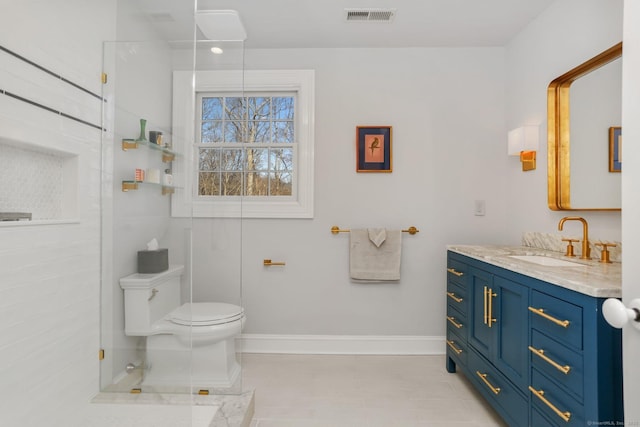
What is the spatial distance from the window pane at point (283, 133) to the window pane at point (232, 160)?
91cm

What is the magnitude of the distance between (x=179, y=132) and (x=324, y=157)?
150cm

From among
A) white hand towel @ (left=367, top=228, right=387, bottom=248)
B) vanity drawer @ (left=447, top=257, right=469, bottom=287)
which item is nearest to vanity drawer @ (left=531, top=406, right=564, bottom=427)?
vanity drawer @ (left=447, top=257, right=469, bottom=287)

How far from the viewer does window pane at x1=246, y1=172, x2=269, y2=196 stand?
117 inches

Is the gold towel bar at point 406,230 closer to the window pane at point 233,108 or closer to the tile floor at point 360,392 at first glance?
the tile floor at point 360,392

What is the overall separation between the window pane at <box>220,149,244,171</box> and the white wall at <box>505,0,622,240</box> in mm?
1938

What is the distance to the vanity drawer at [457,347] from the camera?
237 centimetres

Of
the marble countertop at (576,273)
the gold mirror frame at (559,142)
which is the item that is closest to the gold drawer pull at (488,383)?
the marble countertop at (576,273)

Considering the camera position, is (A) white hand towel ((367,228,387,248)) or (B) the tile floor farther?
(A) white hand towel ((367,228,387,248))

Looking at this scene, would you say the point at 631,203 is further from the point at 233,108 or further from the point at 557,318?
the point at 233,108

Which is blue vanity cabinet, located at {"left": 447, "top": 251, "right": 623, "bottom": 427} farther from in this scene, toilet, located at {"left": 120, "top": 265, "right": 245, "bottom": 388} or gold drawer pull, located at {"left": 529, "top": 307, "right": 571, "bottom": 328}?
toilet, located at {"left": 120, "top": 265, "right": 245, "bottom": 388}

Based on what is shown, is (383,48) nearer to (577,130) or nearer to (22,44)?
(577,130)

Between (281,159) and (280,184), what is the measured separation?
0.67 ft

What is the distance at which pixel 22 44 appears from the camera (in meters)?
0.95

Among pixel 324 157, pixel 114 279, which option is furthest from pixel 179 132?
pixel 324 157
